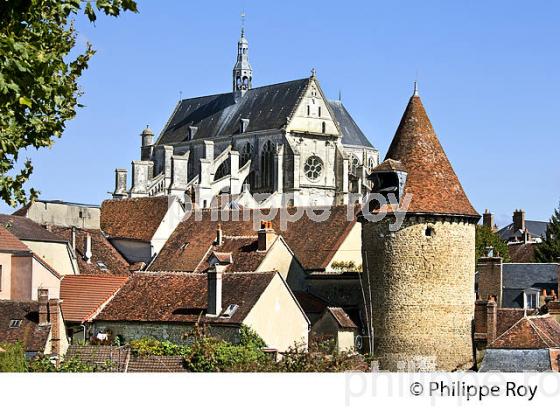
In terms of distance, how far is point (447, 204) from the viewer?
3431 centimetres

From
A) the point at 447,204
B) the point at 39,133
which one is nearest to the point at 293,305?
the point at 447,204

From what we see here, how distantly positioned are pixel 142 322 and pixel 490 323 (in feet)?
30.3

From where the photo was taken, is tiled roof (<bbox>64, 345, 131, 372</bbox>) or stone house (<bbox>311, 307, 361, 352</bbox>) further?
stone house (<bbox>311, 307, 361, 352</bbox>)

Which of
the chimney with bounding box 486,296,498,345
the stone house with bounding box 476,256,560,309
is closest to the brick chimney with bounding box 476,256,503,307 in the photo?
the stone house with bounding box 476,256,560,309

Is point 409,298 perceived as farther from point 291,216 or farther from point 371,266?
point 291,216

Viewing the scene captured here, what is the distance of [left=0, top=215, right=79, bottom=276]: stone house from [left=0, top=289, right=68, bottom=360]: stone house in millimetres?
8327

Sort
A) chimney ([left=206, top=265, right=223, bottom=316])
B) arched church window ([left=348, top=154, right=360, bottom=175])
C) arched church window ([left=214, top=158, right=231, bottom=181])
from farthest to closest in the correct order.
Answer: arched church window ([left=348, top=154, right=360, bottom=175]), arched church window ([left=214, top=158, right=231, bottom=181]), chimney ([left=206, top=265, right=223, bottom=316])

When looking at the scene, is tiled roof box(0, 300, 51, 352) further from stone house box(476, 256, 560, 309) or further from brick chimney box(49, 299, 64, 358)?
stone house box(476, 256, 560, 309)

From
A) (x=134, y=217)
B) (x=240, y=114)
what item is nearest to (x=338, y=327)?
(x=134, y=217)

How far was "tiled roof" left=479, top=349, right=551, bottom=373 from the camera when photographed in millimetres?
28609

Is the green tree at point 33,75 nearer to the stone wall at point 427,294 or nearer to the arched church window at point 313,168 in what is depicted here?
the stone wall at point 427,294

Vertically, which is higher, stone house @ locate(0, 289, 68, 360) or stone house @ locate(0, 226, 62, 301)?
stone house @ locate(0, 226, 62, 301)

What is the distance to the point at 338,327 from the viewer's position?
115 feet

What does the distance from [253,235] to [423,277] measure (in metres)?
12.3
